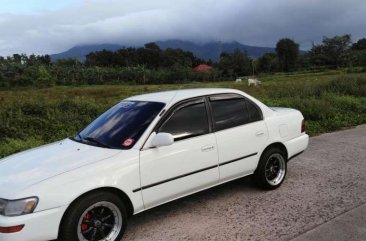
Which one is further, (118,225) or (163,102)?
(163,102)

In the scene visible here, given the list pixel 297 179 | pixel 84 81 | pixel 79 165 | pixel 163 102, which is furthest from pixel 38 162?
pixel 84 81

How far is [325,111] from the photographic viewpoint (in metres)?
11.7

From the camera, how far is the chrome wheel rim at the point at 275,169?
5.88 metres

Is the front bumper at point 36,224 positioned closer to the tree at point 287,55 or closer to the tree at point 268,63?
the tree at point 287,55

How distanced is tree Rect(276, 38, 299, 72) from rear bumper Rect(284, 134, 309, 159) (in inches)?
3428

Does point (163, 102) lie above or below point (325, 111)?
above

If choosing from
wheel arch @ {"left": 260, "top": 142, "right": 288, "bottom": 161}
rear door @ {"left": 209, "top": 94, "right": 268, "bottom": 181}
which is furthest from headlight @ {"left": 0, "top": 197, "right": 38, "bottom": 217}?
wheel arch @ {"left": 260, "top": 142, "right": 288, "bottom": 161}

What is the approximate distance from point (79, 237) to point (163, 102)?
1832 mm

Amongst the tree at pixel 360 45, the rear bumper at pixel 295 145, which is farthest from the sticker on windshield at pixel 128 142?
the tree at pixel 360 45

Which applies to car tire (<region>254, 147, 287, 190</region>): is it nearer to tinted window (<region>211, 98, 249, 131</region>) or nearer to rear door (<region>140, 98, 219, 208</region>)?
tinted window (<region>211, 98, 249, 131</region>)

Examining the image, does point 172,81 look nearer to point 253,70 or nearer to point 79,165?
point 253,70

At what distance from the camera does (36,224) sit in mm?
3723

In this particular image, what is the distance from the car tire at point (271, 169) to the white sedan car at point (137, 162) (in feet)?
0.05

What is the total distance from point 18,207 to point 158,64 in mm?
97996
